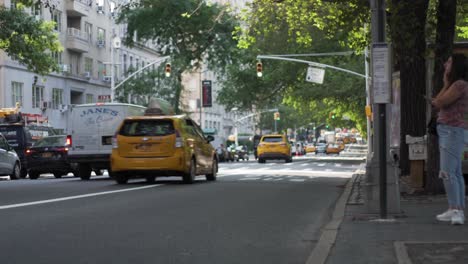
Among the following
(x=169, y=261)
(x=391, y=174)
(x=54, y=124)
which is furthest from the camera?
(x=54, y=124)

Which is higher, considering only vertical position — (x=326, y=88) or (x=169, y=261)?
(x=326, y=88)

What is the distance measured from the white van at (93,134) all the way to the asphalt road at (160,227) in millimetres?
7801

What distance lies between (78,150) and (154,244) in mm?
16023

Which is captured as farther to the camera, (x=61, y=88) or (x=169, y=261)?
(x=61, y=88)

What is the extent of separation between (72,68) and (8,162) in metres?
36.4

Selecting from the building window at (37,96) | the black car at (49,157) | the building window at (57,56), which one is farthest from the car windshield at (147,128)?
the building window at (57,56)

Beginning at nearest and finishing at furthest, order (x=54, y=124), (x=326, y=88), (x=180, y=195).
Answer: (x=180, y=195) < (x=326, y=88) < (x=54, y=124)

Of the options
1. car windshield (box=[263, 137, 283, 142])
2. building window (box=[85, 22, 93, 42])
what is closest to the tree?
car windshield (box=[263, 137, 283, 142])

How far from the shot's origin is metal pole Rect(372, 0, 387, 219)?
9.62 m

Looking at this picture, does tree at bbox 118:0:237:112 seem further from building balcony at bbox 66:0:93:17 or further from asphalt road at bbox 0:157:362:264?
asphalt road at bbox 0:157:362:264

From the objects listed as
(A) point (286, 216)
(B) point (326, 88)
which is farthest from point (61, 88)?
(A) point (286, 216)

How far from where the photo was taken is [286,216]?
11.1m

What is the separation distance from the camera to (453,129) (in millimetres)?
8969

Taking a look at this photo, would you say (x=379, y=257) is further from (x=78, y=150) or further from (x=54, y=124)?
(x=54, y=124)
